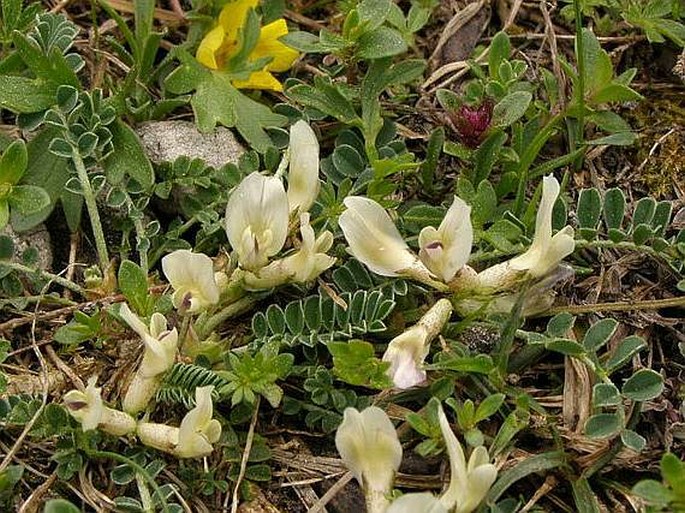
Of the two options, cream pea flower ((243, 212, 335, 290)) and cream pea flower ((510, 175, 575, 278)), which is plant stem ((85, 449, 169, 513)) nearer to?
cream pea flower ((243, 212, 335, 290))

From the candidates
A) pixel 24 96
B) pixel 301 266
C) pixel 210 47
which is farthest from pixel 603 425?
pixel 24 96

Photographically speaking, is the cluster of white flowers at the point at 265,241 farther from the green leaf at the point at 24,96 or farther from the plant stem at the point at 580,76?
the plant stem at the point at 580,76

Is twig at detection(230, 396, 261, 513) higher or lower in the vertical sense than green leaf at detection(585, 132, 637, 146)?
lower

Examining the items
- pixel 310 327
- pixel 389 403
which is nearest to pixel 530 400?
Answer: pixel 389 403

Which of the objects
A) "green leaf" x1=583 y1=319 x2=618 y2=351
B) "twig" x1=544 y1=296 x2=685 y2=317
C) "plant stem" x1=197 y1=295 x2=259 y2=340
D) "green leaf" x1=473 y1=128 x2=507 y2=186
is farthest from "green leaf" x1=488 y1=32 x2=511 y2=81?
"plant stem" x1=197 y1=295 x2=259 y2=340

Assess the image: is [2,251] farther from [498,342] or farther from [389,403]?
[498,342]
